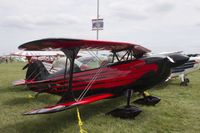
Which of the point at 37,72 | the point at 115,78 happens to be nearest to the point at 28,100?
the point at 37,72

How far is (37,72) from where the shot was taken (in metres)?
8.62

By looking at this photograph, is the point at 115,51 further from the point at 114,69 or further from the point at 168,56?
the point at 168,56

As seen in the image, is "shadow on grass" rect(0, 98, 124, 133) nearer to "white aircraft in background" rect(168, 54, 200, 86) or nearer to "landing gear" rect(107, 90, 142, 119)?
"landing gear" rect(107, 90, 142, 119)

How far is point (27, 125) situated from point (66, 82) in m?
1.67

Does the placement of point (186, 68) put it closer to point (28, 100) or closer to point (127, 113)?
point (127, 113)

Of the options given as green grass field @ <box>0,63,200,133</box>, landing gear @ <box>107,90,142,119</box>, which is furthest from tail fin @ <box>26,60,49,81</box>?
landing gear @ <box>107,90,142,119</box>

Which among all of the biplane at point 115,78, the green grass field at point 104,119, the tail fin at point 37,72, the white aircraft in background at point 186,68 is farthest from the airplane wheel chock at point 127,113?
the white aircraft in background at point 186,68

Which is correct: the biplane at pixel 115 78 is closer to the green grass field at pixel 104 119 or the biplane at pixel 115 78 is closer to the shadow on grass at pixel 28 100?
the green grass field at pixel 104 119

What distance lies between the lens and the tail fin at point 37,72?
8.30 meters

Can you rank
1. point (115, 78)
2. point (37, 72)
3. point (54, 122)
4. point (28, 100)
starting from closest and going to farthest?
1. point (54, 122)
2. point (115, 78)
3. point (28, 100)
4. point (37, 72)

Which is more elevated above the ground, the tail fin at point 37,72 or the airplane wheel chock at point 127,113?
the tail fin at point 37,72

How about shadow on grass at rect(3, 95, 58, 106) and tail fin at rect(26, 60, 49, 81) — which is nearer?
shadow on grass at rect(3, 95, 58, 106)

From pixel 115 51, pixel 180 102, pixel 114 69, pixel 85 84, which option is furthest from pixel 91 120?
pixel 180 102

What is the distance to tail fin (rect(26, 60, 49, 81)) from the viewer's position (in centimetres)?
830
